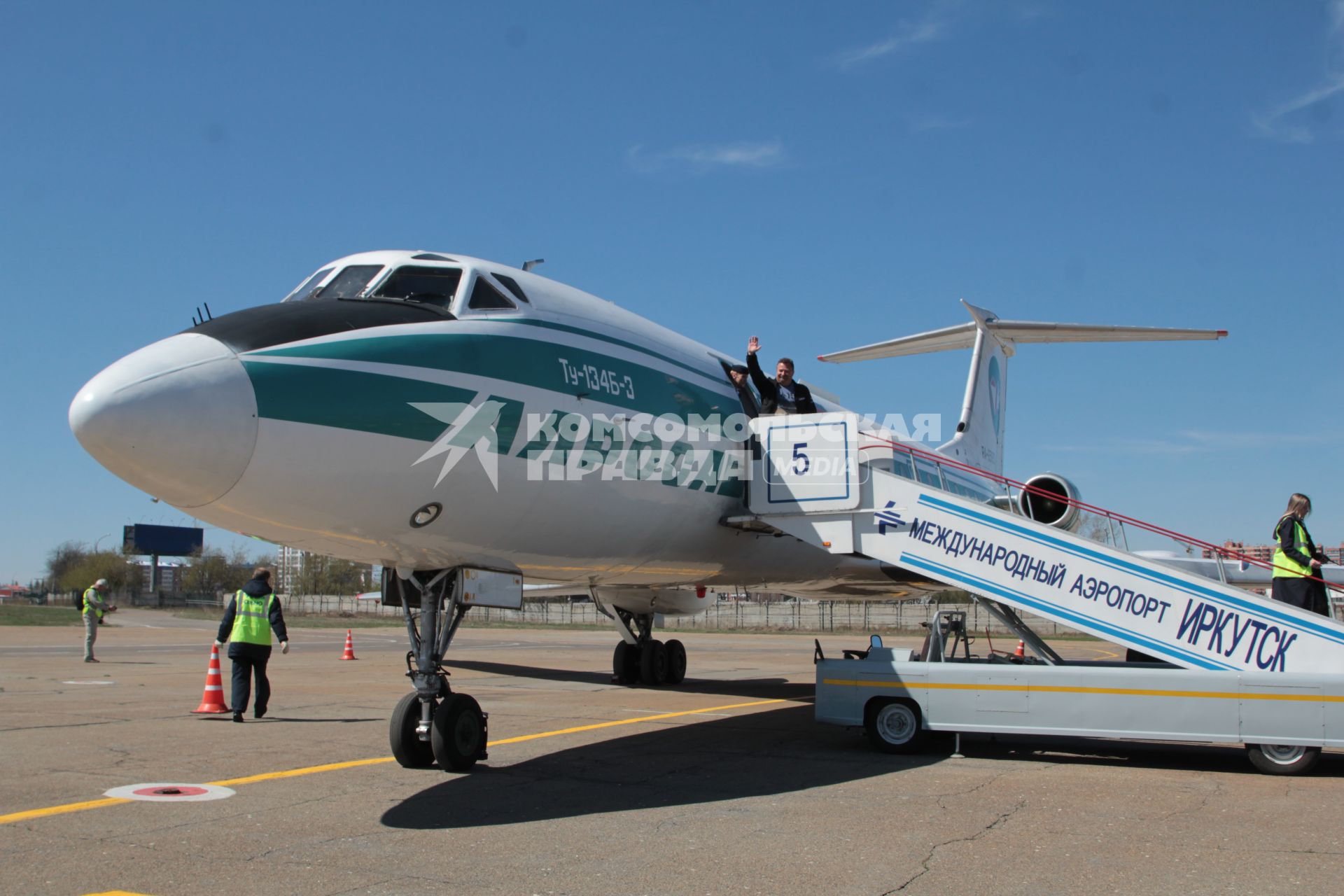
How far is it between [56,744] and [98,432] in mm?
5684

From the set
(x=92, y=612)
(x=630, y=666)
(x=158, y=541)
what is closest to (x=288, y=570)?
(x=158, y=541)

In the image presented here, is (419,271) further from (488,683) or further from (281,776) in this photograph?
(488,683)

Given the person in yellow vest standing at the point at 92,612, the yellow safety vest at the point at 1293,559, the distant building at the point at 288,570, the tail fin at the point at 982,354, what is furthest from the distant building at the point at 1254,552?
the distant building at the point at 288,570

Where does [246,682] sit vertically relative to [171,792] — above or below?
above

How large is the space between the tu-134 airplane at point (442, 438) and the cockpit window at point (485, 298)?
13 millimetres

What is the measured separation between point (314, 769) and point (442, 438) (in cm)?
344

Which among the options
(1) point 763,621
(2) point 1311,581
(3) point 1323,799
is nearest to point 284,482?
(3) point 1323,799

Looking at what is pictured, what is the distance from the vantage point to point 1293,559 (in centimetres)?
977

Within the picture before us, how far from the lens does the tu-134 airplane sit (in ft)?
20.1

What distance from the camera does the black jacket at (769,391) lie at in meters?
11.6

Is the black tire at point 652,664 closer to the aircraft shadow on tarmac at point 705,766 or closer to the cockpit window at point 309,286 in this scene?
→ the aircraft shadow on tarmac at point 705,766

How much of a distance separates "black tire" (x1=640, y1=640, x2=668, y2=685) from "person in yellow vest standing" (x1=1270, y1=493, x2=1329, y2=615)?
33.8 ft

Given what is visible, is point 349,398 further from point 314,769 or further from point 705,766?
point 705,766

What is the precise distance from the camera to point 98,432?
583cm
